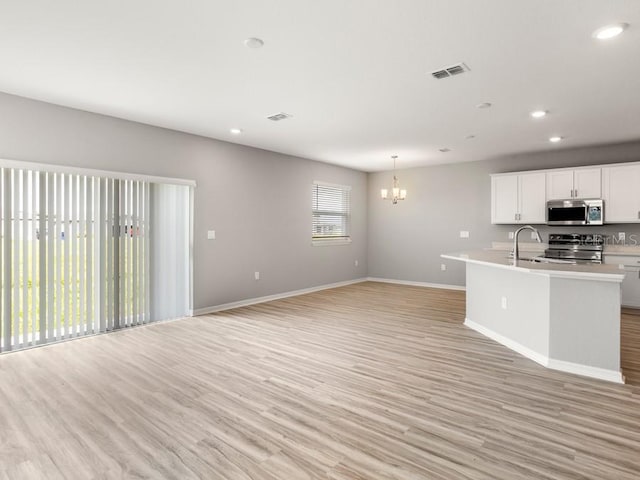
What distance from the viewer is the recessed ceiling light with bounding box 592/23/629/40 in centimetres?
246

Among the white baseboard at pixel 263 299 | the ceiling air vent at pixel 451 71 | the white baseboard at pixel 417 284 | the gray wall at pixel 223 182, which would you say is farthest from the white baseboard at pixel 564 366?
the gray wall at pixel 223 182

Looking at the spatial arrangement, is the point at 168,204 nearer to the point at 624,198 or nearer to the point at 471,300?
Result: the point at 471,300

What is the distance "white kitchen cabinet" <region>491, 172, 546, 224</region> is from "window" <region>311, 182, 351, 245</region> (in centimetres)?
310

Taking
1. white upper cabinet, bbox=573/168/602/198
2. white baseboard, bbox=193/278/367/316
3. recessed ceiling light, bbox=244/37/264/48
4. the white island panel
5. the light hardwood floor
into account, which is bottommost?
the light hardwood floor

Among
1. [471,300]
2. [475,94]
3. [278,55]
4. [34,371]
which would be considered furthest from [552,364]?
[34,371]

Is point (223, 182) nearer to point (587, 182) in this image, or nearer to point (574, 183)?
point (574, 183)

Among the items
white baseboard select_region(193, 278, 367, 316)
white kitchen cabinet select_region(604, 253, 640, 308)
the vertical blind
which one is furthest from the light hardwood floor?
white kitchen cabinet select_region(604, 253, 640, 308)

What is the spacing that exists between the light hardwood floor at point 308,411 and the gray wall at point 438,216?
3512 millimetres

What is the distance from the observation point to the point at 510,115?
14.5 feet

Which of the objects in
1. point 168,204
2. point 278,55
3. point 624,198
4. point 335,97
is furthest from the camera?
point 624,198

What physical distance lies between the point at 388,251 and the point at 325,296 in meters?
2.50

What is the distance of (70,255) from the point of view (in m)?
4.12

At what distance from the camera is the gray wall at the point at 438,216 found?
22.5ft

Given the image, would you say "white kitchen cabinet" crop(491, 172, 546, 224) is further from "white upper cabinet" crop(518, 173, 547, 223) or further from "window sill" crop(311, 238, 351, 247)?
"window sill" crop(311, 238, 351, 247)
